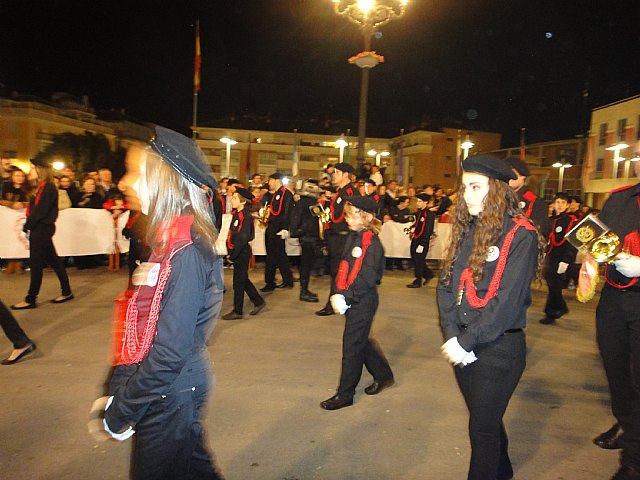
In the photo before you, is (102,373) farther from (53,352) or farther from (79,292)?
(79,292)

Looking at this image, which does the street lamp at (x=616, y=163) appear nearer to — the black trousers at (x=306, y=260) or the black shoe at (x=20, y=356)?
the black trousers at (x=306, y=260)

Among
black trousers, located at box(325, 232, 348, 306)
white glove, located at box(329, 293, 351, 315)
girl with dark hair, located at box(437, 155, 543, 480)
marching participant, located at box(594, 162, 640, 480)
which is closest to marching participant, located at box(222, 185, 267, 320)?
black trousers, located at box(325, 232, 348, 306)

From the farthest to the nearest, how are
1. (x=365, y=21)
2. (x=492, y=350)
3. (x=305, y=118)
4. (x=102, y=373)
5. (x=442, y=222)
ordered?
(x=305, y=118), (x=442, y=222), (x=365, y=21), (x=102, y=373), (x=492, y=350)

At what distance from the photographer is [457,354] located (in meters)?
2.49

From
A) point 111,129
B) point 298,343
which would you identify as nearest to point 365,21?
point 298,343

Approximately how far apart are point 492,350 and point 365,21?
33.1 ft

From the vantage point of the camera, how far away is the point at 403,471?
3.43m

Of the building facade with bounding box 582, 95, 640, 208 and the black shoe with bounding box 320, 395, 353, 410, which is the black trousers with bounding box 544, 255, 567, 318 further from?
the building facade with bounding box 582, 95, 640, 208

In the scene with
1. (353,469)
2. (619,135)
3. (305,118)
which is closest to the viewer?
(353,469)

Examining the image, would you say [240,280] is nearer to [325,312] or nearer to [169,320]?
[325,312]

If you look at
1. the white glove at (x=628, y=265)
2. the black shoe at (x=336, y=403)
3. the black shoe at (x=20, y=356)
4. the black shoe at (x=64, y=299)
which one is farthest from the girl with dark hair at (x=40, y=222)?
the white glove at (x=628, y=265)

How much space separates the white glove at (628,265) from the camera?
3.10 meters

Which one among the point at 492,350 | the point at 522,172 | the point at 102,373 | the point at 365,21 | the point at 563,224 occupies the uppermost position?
the point at 365,21

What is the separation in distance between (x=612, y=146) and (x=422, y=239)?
1448 inches
